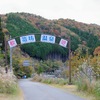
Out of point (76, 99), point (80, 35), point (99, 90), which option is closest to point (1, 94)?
point (76, 99)

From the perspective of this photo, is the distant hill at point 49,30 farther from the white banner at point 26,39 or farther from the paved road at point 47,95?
the paved road at point 47,95

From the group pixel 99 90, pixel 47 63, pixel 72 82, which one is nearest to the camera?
pixel 99 90

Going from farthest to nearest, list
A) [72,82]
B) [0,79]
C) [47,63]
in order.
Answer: [47,63] < [72,82] < [0,79]

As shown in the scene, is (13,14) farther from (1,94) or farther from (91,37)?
(1,94)

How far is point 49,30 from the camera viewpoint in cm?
11944

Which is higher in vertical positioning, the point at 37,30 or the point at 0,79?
the point at 37,30

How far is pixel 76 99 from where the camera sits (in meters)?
18.2

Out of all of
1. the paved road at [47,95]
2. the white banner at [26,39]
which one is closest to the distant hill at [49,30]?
the white banner at [26,39]

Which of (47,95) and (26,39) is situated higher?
(26,39)

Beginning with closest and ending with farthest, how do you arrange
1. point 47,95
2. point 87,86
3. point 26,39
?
point 47,95, point 87,86, point 26,39

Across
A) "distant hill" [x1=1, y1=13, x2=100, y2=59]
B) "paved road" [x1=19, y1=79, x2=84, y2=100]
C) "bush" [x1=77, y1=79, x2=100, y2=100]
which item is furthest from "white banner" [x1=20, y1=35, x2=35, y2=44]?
"distant hill" [x1=1, y1=13, x2=100, y2=59]

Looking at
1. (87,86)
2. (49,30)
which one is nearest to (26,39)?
(87,86)

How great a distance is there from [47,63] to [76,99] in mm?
97790

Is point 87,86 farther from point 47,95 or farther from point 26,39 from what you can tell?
point 26,39
